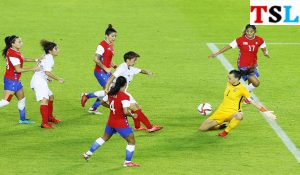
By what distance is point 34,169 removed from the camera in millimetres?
18047

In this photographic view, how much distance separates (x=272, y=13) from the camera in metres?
34.5

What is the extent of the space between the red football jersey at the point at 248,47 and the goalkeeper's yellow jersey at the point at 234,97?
2636 mm

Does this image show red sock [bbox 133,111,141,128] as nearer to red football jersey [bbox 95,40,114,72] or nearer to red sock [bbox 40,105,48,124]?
red football jersey [bbox 95,40,114,72]

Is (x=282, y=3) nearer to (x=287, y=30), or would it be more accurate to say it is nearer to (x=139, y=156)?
(x=287, y=30)

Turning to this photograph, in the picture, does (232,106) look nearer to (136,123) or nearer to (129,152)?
(136,123)

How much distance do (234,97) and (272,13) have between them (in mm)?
14492

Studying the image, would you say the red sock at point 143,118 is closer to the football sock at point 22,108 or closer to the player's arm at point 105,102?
the player's arm at point 105,102

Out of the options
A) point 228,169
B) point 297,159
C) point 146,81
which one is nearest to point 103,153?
point 228,169

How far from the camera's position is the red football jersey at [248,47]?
23.1 metres

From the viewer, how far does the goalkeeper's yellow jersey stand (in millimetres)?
20484

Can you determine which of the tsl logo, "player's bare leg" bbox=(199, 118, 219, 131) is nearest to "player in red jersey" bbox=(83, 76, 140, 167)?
"player's bare leg" bbox=(199, 118, 219, 131)

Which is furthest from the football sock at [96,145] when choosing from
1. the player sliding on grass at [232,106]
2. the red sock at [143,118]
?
the player sliding on grass at [232,106]

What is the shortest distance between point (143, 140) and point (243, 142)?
6.98 ft

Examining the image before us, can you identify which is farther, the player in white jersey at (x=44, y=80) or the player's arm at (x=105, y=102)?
the player's arm at (x=105, y=102)
